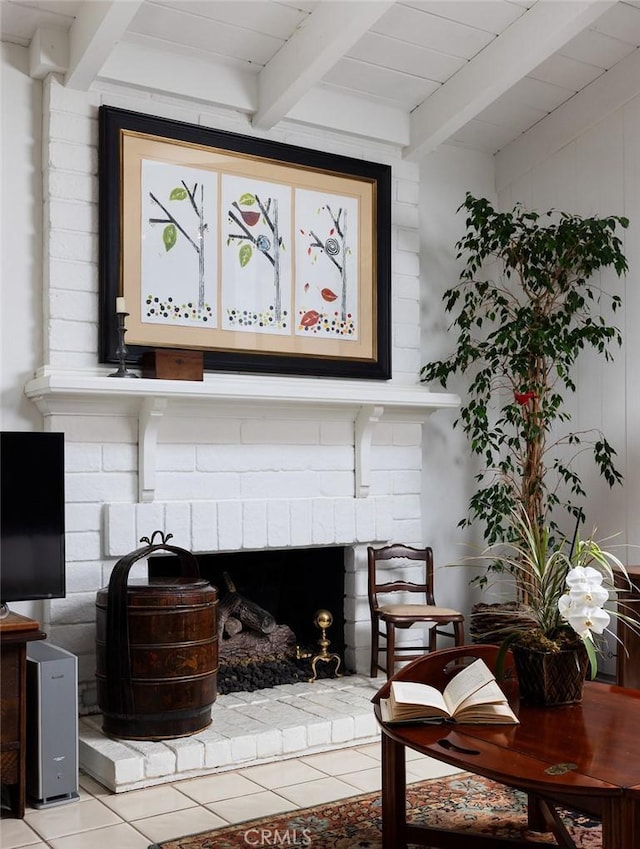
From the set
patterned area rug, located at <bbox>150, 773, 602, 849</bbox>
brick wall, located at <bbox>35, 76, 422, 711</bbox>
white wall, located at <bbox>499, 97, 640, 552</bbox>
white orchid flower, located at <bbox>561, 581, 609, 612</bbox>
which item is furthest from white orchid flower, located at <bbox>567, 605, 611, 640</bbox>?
white wall, located at <bbox>499, 97, 640, 552</bbox>

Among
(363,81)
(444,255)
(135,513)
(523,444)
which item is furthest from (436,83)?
(135,513)

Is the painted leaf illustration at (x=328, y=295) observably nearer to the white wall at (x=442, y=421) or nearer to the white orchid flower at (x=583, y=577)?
the white wall at (x=442, y=421)

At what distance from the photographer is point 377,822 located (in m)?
2.86

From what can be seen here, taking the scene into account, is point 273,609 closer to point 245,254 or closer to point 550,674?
point 245,254

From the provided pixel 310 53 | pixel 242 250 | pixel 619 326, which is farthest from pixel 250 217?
pixel 619 326

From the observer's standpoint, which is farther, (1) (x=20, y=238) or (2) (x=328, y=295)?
(2) (x=328, y=295)

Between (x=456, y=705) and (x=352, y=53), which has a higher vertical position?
(x=352, y=53)

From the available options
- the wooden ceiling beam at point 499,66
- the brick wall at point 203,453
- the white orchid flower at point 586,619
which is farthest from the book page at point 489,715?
the wooden ceiling beam at point 499,66

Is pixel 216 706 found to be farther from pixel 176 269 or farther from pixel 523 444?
pixel 523 444

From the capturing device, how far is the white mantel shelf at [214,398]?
12.0ft

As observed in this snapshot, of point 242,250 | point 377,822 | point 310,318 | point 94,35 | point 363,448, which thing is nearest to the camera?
point 377,822

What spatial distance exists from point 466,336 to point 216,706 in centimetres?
216

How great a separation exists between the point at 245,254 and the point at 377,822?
2.46 m

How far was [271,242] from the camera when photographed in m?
4.22
